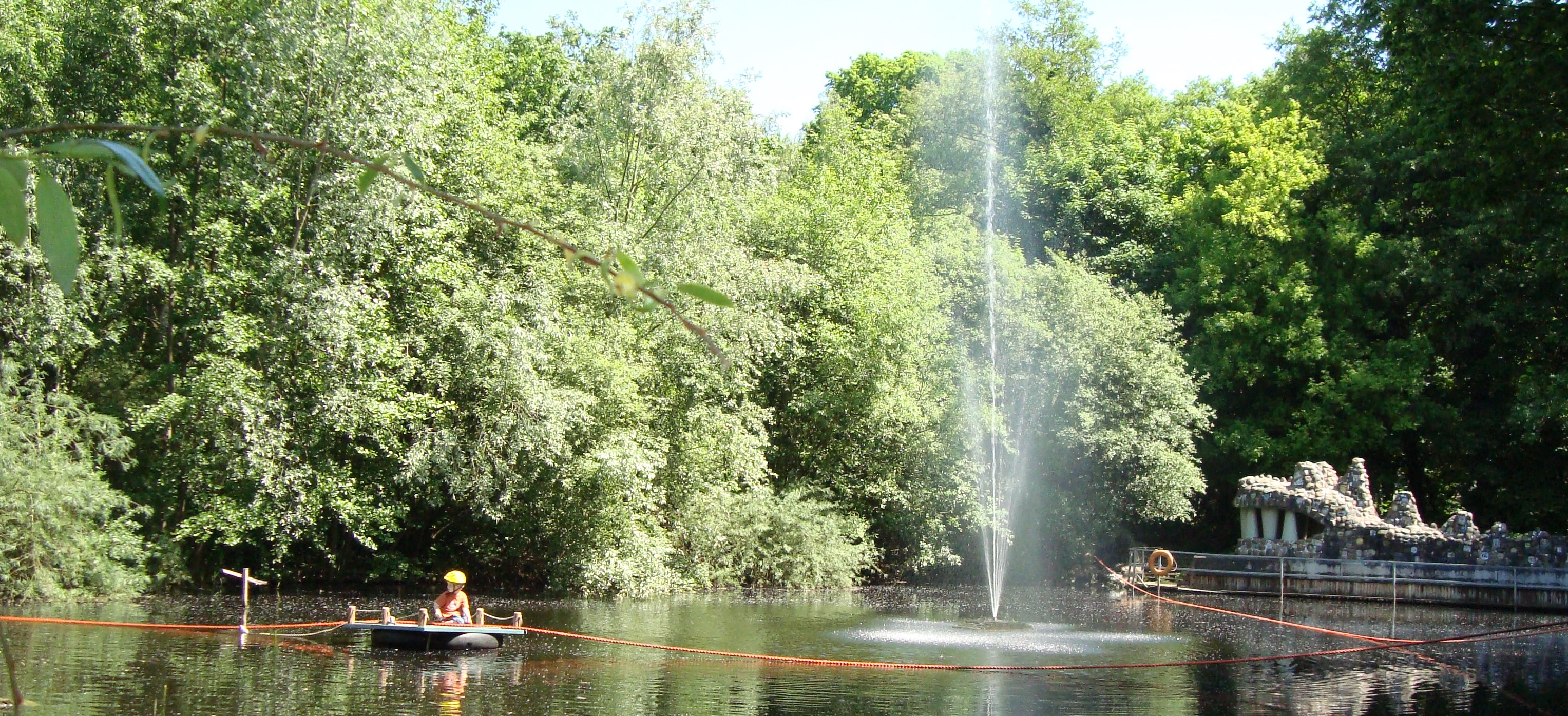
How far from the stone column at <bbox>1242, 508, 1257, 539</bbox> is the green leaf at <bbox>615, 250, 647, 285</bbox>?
3621cm

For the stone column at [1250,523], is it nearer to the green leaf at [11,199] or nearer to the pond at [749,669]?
the pond at [749,669]

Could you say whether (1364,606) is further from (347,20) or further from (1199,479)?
(347,20)

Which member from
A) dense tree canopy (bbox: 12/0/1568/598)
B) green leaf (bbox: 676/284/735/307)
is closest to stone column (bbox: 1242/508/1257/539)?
dense tree canopy (bbox: 12/0/1568/598)

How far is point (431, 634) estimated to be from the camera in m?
17.9

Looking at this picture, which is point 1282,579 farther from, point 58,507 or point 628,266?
point 628,266

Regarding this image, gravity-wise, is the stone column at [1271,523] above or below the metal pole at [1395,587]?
above

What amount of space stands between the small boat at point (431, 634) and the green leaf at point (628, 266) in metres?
17.2

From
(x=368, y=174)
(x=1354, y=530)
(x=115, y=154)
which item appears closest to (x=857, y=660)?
(x=368, y=174)

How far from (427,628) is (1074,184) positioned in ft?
105

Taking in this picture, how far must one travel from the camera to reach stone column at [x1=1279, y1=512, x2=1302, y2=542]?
112 feet

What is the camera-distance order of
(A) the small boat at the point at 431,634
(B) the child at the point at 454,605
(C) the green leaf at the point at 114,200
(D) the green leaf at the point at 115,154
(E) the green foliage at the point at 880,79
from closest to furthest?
(C) the green leaf at the point at 114,200 < (D) the green leaf at the point at 115,154 < (A) the small boat at the point at 431,634 < (B) the child at the point at 454,605 < (E) the green foliage at the point at 880,79

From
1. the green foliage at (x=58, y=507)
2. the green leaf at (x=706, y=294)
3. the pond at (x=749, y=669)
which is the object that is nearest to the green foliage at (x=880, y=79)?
the pond at (x=749, y=669)

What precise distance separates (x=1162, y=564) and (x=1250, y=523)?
2591 mm

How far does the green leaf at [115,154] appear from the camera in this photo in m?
1.46
